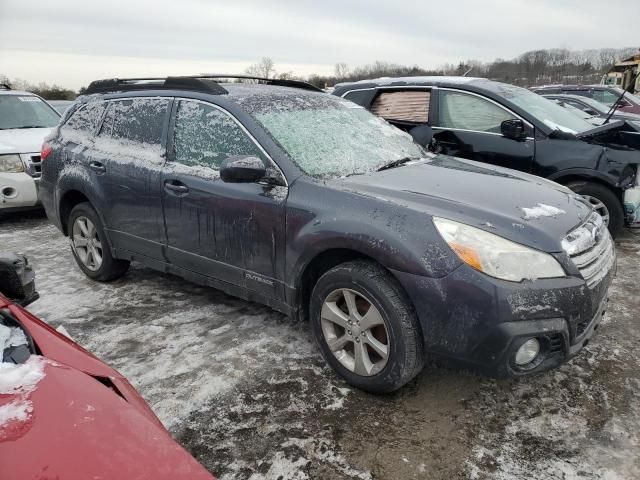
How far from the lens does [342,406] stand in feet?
8.80

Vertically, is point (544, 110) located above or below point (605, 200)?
above

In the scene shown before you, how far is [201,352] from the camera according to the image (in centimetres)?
325

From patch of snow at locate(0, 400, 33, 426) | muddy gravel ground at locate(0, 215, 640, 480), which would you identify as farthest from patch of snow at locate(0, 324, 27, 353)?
muddy gravel ground at locate(0, 215, 640, 480)

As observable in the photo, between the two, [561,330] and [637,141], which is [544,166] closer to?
[637,141]

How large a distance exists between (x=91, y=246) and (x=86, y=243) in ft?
0.27

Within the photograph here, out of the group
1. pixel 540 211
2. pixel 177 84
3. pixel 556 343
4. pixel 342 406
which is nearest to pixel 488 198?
pixel 540 211

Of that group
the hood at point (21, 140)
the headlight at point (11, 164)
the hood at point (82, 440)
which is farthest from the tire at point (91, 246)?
the hood at point (82, 440)

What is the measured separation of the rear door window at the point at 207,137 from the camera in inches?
126

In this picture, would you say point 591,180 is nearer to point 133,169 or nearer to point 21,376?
point 133,169

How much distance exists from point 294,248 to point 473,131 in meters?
3.26

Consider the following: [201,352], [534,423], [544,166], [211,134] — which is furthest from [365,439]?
[544,166]

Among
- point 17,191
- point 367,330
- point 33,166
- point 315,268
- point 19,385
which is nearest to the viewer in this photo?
point 19,385

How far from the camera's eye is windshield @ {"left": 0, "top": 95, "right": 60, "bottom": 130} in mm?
7602

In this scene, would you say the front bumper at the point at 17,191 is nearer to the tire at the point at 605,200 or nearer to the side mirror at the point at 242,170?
the side mirror at the point at 242,170
